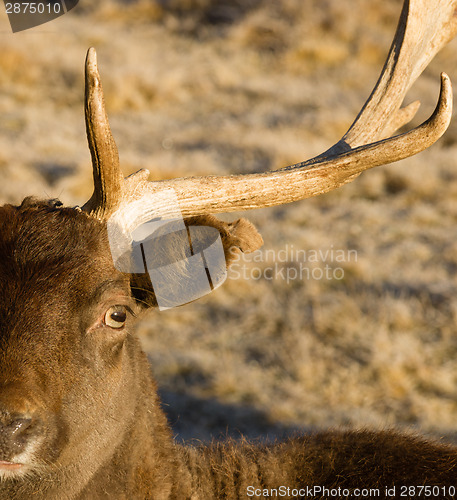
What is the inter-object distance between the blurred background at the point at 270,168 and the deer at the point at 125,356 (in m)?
0.91

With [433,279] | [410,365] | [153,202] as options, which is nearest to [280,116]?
[433,279]

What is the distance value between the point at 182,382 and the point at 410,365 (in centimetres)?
233

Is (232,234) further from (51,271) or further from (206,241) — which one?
(51,271)

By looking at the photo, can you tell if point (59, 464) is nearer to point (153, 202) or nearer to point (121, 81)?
point (153, 202)

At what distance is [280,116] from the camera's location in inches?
575

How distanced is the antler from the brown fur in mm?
171

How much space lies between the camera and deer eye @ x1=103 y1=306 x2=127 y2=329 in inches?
121
